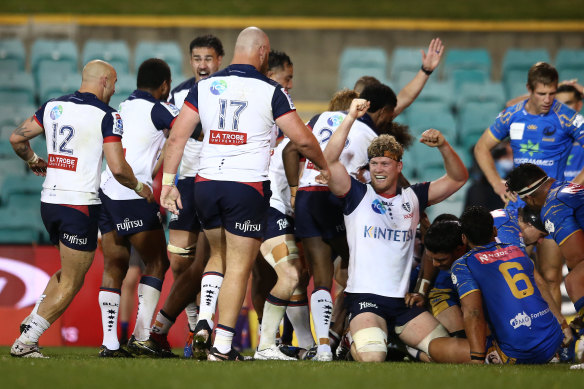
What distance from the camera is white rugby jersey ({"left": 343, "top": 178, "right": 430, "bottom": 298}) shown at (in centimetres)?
698

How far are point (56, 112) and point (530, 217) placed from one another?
440 cm

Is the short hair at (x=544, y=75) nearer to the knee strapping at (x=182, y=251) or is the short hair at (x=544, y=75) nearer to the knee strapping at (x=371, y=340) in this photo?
the knee strapping at (x=371, y=340)

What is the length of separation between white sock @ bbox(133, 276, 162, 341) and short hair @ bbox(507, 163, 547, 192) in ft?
10.9

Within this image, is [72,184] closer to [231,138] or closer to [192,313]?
[231,138]

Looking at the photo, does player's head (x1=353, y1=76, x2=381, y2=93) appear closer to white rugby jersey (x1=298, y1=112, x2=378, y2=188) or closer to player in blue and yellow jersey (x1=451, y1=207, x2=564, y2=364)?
white rugby jersey (x1=298, y1=112, x2=378, y2=188)

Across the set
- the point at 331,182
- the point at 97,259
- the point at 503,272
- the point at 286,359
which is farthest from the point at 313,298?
the point at 97,259

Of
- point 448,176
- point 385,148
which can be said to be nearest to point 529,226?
point 448,176

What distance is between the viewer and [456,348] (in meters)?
6.56

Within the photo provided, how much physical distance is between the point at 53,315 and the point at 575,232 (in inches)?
171

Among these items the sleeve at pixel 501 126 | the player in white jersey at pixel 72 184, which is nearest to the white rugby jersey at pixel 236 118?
the player in white jersey at pixel 72 184

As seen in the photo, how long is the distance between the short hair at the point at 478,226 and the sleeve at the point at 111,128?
9.78ft

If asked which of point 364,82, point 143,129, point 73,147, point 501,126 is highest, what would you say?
point 364,82

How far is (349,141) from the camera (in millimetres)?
7613

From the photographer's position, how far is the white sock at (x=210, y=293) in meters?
6.39
